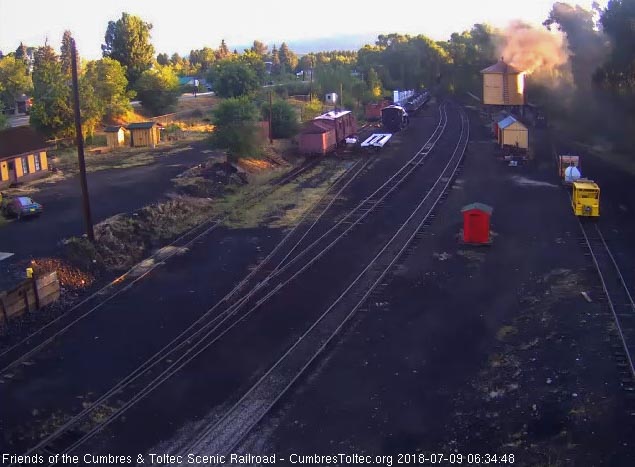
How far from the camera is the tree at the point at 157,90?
65.2 m

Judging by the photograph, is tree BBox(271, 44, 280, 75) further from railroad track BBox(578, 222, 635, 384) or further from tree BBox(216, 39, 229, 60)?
→ railroad track BBox(578, 222, 635, 384)

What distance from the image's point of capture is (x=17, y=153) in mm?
34062

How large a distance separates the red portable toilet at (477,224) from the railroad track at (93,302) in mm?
10317

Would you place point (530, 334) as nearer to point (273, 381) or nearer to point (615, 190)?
point (273, 381)

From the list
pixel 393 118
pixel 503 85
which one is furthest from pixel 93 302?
pixel 503 85

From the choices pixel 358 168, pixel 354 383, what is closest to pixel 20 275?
pixel 354 383

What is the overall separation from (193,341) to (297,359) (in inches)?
113

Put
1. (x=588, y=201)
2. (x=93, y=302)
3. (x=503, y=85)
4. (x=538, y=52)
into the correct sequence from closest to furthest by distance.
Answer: (x=93, y=302) → (x=588, y=201) → (x=503, y=85) → (x=538, y=52)

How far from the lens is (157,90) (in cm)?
6575

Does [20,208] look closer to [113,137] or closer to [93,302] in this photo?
[93,302]

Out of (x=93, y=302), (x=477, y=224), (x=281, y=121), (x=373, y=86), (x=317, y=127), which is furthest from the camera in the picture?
(x=373, y=86)

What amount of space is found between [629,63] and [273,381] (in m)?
31.8

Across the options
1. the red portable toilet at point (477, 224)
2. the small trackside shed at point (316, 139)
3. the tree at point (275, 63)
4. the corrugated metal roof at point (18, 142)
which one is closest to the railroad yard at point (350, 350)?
the red portable toilet at point (477, 224)

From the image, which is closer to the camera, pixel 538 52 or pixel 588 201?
pixel 588 201
